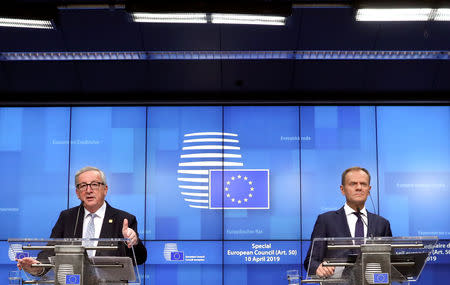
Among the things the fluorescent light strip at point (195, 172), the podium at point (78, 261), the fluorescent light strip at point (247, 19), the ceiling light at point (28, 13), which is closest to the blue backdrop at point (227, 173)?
the fluorescent light strip at point (195, 172)

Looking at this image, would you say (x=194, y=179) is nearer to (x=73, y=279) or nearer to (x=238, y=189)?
(x=238, y=189)

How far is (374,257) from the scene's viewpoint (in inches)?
92.3

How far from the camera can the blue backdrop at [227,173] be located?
593 centimetres

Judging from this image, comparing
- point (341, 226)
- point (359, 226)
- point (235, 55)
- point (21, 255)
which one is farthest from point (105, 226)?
point (235, 55)

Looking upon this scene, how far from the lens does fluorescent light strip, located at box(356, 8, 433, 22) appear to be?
13.5ft

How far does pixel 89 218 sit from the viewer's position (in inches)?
130

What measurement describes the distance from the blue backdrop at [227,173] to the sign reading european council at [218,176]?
12 mm

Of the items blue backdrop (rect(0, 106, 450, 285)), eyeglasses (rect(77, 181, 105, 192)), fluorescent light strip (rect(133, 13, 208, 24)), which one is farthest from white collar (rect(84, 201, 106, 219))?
blue backdrop (rect(0, 106, 450, 285))

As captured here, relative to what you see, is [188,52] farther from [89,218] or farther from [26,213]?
[89,218]

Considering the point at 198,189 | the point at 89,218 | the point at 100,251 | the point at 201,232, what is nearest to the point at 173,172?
the point at 198,189

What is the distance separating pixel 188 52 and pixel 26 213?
257 cm

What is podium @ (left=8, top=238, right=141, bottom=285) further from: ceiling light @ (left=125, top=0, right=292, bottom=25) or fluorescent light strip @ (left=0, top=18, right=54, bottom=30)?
fluorescent light strip @ (left=0, top=18, right=54, bottom=30)

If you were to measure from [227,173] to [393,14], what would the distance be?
264 cm

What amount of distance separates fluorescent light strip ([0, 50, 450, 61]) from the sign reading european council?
907mm
